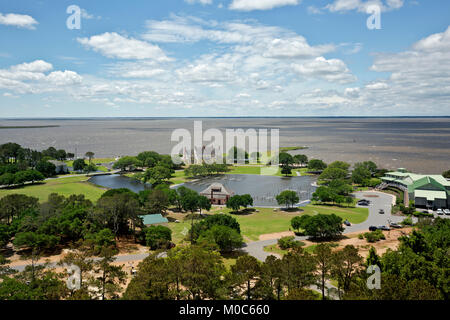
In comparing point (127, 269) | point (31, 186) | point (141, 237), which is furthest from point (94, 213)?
point (31, 186)

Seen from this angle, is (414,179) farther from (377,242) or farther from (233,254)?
(233,254)

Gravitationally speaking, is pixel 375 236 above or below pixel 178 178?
below

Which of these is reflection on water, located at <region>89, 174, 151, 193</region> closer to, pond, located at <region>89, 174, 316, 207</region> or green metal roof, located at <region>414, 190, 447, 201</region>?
pond, located at <region>89, 174, 316, 207</region>

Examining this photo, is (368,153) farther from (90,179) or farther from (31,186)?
(31,186)

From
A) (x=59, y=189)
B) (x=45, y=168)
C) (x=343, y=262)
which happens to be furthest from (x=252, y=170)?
(x=343, y=262)

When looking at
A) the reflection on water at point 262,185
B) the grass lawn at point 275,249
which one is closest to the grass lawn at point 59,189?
the reflection on water at point 262,185
